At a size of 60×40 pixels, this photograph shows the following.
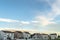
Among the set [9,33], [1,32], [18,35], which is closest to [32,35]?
[18,35]

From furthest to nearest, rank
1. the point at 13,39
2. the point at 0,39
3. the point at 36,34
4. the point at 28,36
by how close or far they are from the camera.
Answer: the point at 28,36 → the point at 36,34 → the point at 13,39 → the point at 0,39

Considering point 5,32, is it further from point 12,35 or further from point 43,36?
point 43,36

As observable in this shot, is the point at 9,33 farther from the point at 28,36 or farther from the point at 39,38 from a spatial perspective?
the point at 39,38

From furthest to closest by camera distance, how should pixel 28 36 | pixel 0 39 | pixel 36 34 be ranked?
pixel 28 36
pixel 36 34
pixel 0 39

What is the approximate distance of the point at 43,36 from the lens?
43.8 m

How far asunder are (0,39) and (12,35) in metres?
7.85

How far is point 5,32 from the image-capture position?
4256cm

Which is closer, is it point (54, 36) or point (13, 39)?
point (13, 39)

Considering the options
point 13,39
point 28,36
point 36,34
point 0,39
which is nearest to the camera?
point 0,39

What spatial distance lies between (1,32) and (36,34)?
10626 mm

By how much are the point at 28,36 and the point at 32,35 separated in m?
Answer: 1.37

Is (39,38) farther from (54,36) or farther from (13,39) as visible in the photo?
(13,39)

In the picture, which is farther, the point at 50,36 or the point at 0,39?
the point at 50,36

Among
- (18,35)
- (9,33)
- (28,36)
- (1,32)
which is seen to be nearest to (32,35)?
(28,36)
